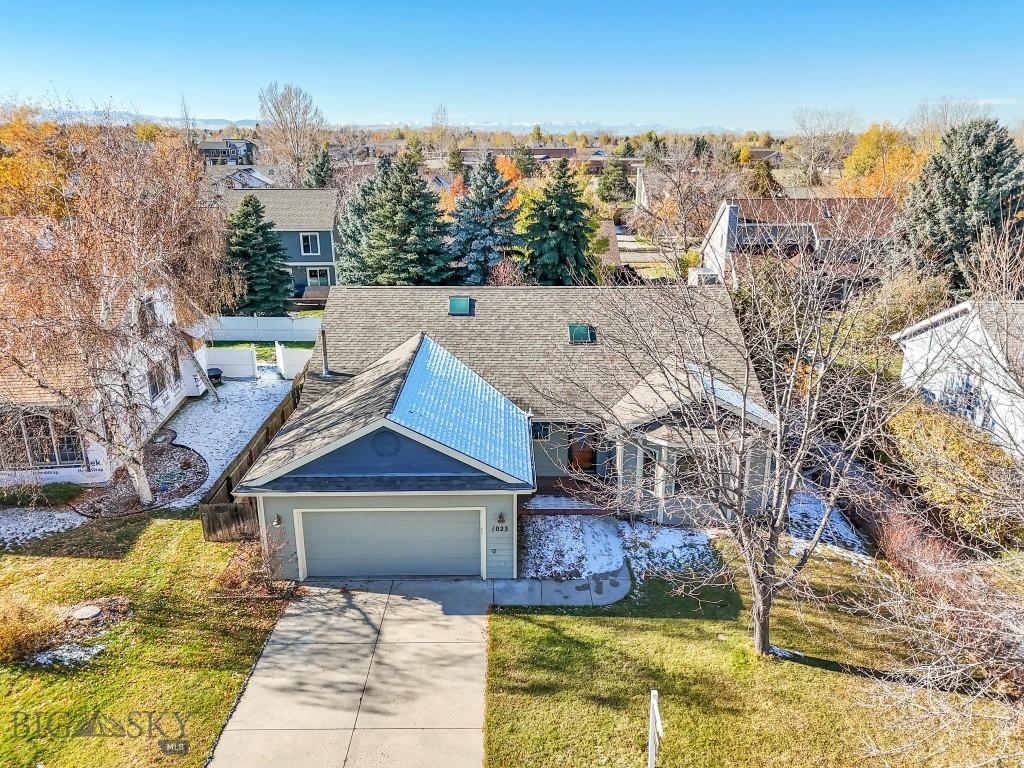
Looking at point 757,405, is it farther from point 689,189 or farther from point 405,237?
point 689,189

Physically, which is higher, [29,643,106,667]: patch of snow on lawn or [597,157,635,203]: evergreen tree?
[597,157,635,203]: evergreen tree

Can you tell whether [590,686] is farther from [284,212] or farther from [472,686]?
[284,212]

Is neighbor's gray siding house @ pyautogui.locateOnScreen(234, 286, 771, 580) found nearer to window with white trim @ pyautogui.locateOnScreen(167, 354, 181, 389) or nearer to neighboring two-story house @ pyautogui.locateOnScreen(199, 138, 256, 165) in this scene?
window with white trim @ pyautogui.locateOnScreen(167, 354, 181, 389)

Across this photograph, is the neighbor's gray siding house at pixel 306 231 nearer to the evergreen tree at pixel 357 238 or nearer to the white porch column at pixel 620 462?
the evergreen tree at pixel 357 238

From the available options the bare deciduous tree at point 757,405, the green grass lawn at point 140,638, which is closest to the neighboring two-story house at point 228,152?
the green grass lawn at point 140,638

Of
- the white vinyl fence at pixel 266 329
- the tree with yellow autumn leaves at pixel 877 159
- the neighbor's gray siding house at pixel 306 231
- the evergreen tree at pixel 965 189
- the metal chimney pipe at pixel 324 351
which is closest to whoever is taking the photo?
the metal chimney pipe at pixel 324 351

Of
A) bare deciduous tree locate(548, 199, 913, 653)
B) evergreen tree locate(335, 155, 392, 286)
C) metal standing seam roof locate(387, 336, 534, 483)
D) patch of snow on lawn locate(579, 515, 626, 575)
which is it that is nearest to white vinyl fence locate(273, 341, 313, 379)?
evergreen tree locate(335, 155, 392, 286)

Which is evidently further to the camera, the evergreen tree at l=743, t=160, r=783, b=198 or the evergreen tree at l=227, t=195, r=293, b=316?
the evergreen tree at l=743, t=160, r=783, b=198
